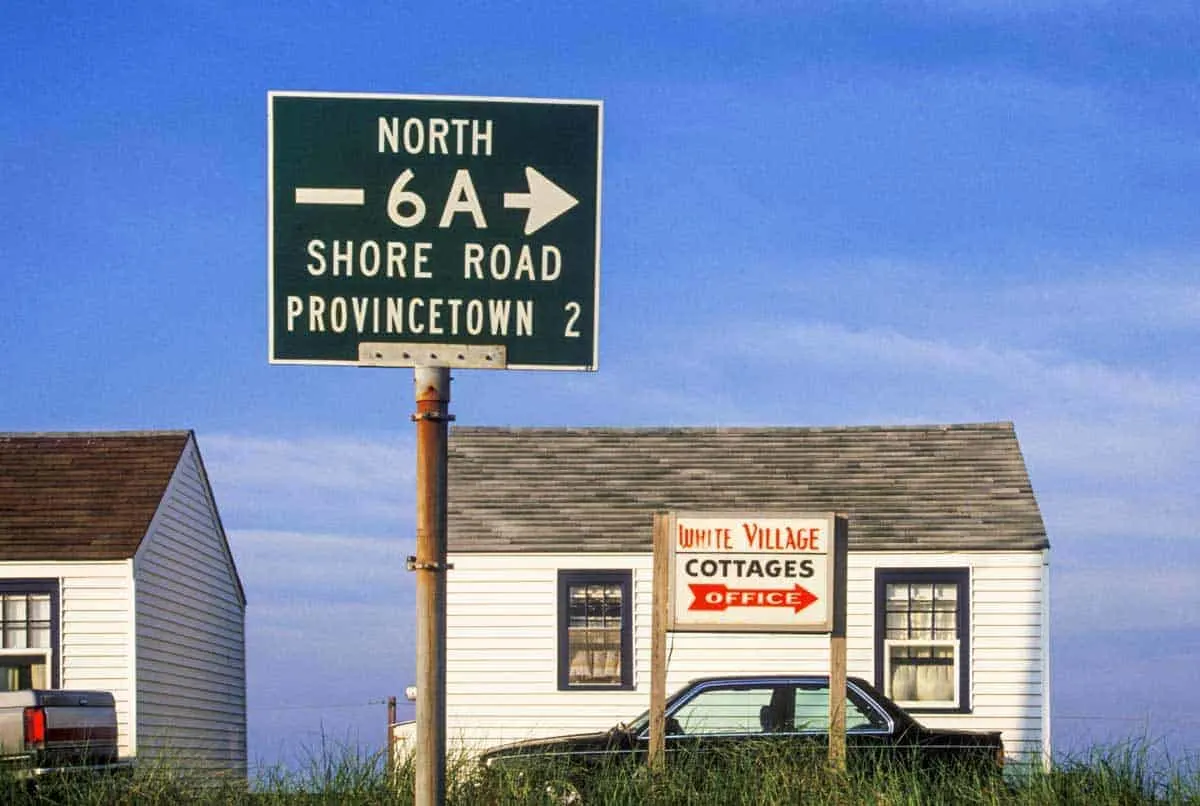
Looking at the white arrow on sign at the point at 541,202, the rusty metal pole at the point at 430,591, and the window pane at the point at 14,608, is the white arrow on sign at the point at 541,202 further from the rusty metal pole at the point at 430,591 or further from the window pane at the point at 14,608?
the window pane at the point at 14,608

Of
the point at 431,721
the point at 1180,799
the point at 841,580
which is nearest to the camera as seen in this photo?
the point at 431,721

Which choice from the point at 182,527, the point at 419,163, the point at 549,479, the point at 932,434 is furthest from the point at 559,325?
the point at 182,527

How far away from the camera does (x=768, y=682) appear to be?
13914 mm

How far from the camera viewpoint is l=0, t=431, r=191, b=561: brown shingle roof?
24781 mm

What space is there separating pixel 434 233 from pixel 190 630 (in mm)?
22493

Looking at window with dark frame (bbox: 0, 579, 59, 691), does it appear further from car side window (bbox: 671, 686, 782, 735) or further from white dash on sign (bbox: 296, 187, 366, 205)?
white dash on sign (bbox: 296, 187, 366, 205)

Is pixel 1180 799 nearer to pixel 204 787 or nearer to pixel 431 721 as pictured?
pixel 431 721

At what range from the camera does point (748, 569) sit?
42.8 ft

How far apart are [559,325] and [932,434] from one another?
65.1ft

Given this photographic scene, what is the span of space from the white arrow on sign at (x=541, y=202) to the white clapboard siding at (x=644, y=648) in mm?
16361

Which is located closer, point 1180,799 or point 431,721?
point 431,721

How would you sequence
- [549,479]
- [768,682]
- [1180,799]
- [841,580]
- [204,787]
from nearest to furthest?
[1180,799], [204,787], [841,580], [768,682], [549,479]

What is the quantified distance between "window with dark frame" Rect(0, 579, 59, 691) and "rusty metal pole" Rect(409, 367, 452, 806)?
1894 cm

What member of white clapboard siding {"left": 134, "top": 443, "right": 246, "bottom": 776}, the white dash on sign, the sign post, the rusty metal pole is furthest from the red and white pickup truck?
white clapboard siding {"left": 134, "top": 443, "right": 246, "bottom": 776}
